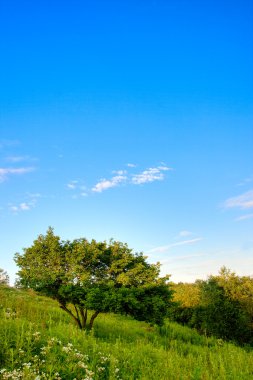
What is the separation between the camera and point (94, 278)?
841 inches

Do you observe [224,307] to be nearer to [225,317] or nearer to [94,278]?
[225,317]

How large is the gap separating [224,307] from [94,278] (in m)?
19.0

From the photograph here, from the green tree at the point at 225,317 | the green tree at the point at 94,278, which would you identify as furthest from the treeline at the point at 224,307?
the green tree at the point at 94,278

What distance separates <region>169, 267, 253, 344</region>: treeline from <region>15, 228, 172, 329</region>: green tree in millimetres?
11204

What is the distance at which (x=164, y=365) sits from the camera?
11156 millimetres

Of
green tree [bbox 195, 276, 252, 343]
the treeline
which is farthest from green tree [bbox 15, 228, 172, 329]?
green tree [bbox 195, 276, 252, 343]

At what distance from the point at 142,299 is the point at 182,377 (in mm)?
11524

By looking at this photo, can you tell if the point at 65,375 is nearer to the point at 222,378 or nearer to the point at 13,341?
the point at 13,341

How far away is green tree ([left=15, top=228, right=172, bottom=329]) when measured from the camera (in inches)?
779

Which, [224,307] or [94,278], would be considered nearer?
[94,278]

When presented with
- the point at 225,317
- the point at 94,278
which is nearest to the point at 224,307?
the point at 225,317

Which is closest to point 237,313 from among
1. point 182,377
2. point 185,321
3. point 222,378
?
point 185,321

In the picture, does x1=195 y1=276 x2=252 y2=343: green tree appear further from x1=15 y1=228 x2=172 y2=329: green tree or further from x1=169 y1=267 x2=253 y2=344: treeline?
x1=15 y1=228 x2=172 y2=329: green tree

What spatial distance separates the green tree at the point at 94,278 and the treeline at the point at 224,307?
1120cm
